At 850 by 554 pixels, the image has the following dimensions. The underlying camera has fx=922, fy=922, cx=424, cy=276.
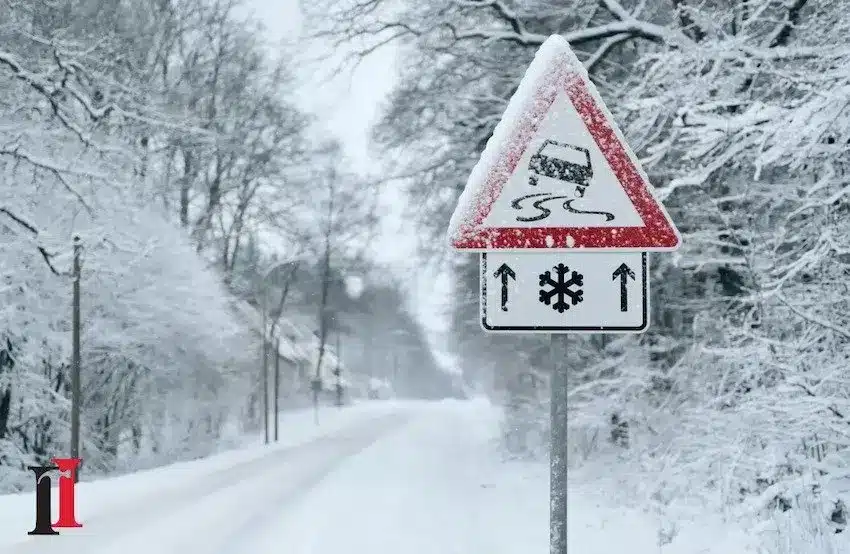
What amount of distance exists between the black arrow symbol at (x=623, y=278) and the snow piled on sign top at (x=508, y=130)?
1.48 feet

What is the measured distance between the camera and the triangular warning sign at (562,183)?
288 centimetres

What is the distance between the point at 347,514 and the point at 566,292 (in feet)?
29.1

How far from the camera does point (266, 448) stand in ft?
88.2

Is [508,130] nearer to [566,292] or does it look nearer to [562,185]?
[562,185]

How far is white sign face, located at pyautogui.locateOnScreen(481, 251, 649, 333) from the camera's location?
2.83m

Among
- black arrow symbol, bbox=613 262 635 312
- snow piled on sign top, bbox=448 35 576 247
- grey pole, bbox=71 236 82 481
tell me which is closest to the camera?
black arrow symbol, bbox=613 262 635 312

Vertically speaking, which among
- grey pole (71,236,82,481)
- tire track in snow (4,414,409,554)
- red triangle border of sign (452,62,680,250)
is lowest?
tire track in snow (4,414,409,554)

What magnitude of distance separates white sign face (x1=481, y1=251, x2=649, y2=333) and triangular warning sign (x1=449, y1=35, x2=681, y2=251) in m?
0.05

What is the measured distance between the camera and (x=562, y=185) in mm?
2914

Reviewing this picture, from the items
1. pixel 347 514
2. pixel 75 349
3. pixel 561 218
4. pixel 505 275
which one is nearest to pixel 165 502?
pixel 347 514

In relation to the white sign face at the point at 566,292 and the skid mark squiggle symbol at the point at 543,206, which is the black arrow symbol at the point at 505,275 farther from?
the skid mark squiggle symbol at the point at 543,206

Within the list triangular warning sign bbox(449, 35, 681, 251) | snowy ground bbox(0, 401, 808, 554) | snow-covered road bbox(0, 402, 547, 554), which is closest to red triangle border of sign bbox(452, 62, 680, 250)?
triangular warning sign bbox(449, 35, 681, 251)

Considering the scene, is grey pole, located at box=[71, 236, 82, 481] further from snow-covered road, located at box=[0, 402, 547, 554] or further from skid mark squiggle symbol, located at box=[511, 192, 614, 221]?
skid mark squiggle symbol, located at box=[511, 192, 614, 221]

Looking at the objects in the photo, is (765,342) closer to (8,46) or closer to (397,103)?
(397,103)
